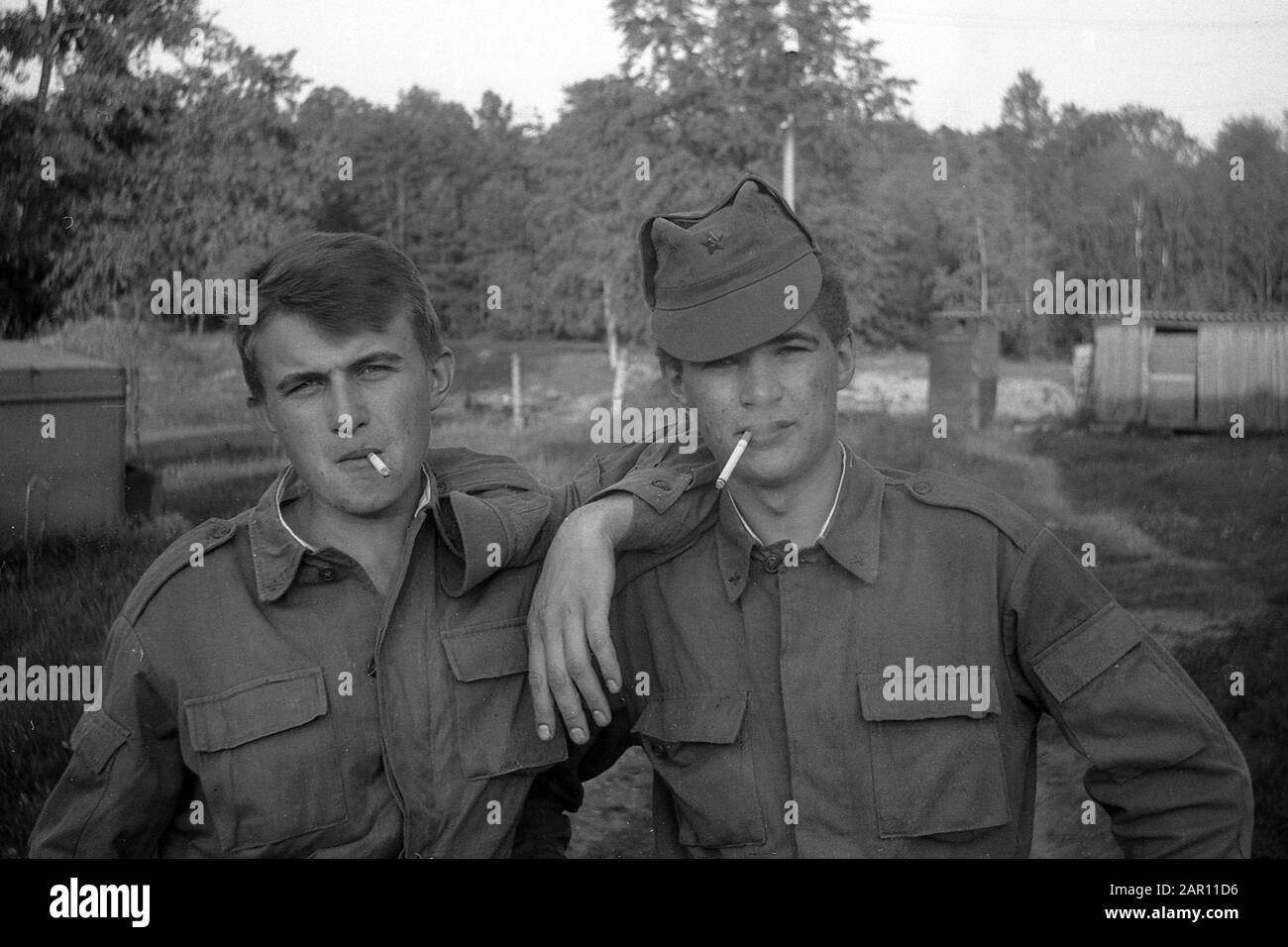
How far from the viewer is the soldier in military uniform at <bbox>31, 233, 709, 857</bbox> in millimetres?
1919

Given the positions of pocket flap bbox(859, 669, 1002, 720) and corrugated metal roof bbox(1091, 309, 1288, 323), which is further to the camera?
corrugated metal roof bbox(1091, 309, 1288, 323)

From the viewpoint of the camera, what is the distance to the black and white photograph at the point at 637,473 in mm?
1932

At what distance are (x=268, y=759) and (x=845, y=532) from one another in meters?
1.03

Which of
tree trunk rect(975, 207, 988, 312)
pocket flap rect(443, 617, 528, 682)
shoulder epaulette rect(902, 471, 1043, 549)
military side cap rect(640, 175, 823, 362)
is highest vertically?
tree trunk rect(975, 207, 988, 312)

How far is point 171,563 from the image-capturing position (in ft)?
6.47

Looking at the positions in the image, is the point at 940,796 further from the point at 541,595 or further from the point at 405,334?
the point at 405,334

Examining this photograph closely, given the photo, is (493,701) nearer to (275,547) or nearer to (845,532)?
(275,547)

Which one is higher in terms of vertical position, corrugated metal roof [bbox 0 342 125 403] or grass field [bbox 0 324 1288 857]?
corrugated metal roof [bbox 0 342 125 403]

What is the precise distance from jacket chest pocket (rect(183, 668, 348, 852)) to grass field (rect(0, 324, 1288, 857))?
862mm

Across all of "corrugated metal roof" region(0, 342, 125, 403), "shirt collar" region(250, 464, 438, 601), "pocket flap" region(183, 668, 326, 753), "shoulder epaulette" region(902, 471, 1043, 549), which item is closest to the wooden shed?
"shoulder epaulette" region(902, 471, 1043, 549)

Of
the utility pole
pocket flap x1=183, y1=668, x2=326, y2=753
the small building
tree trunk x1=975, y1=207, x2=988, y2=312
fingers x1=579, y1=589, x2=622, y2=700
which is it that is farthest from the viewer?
tree trunk x1=975, y1=207, x2=988, y2=312

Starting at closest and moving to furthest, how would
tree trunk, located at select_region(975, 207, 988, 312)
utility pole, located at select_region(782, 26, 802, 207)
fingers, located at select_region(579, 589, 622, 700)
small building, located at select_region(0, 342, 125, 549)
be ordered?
fingers, located at select_region(579, 589, 622, 700) → small building, located at select_region(0, 342, 125, 549) → utility pole, located at select_region(782, 26, 802, 207) → tree trunk, located at select_region(975, 207, 988, 312)

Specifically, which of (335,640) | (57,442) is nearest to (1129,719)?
(335,640)

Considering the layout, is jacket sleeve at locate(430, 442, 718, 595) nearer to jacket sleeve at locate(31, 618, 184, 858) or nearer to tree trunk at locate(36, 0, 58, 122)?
jacket sleeve at locate(31, 618, 184, 858)
